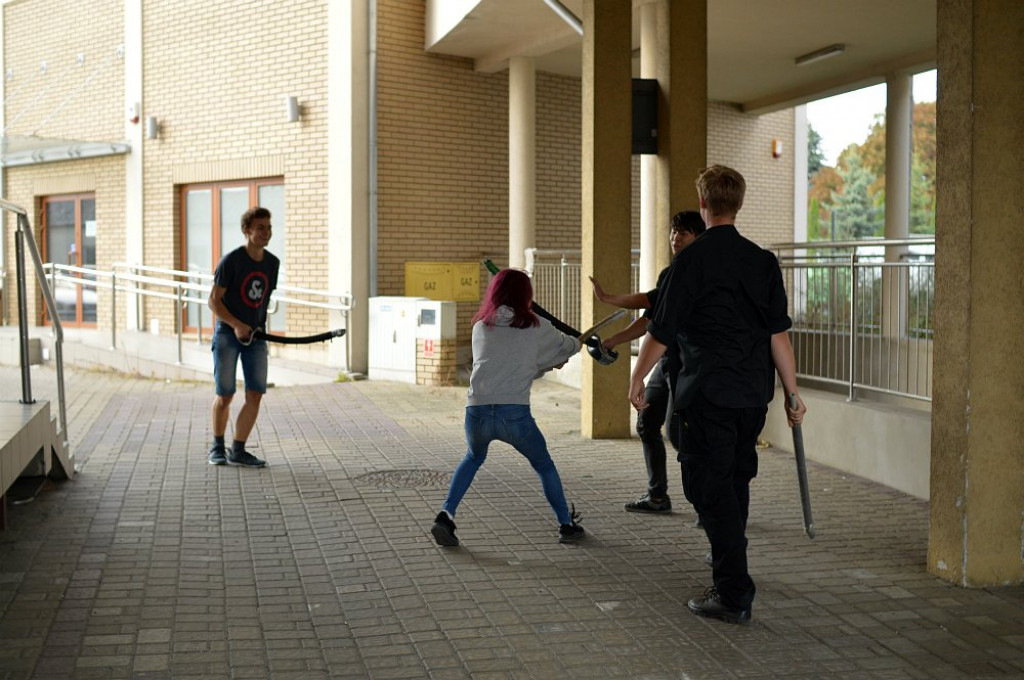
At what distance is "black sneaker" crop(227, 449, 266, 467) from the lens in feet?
27.5

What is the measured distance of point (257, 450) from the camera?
9.24 m

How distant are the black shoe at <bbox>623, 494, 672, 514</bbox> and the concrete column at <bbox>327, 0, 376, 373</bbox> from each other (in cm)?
869

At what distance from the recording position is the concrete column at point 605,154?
9602mm

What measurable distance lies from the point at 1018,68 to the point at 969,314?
1.16m

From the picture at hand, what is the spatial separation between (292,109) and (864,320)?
362 inches

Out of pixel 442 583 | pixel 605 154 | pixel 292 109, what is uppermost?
pixel 292 109

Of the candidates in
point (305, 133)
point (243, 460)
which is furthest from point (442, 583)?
point (305, 133)

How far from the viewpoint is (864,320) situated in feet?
31.8

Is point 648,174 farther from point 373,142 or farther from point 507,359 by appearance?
point 507,359

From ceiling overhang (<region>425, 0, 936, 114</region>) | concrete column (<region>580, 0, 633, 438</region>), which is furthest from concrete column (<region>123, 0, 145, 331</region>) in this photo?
concrete column (<region>580, 0, 633, 438</region>)

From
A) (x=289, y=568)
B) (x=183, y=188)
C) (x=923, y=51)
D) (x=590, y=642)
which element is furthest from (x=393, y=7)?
(x=590, y=642)

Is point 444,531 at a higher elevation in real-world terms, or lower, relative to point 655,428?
lower

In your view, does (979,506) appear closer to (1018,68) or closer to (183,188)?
(1018,68)

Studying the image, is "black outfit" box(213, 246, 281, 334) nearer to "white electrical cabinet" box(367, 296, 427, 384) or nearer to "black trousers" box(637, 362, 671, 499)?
"black trousers" box(637, 362, 671, 499)
